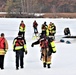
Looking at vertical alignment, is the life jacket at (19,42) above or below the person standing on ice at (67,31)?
below

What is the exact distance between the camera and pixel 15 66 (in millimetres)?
11445

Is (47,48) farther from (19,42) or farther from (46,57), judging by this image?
(19,42)

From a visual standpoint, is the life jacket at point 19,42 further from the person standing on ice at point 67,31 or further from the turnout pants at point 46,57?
the person standing on ice at point 67,31

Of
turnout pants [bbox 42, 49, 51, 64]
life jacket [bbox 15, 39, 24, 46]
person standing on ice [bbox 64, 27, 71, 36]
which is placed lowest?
turnout pants [bbox 42, 49, 51, 64]

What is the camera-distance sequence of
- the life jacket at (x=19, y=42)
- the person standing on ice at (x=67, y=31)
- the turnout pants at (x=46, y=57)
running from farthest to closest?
the person standing on ice at (x=67, y=31) → the turnout pants at (x=46, y=57) → the life jacket at (x=19, y=42)

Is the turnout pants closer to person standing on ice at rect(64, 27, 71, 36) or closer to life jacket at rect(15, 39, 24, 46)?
life jacket at rect(15, 39, 24, 46)

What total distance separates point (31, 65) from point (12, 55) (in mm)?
2610

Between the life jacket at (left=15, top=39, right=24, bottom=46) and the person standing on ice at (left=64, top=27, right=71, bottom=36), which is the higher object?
the person standing on ice at (left=64, top=27, right=71, bottom=36)

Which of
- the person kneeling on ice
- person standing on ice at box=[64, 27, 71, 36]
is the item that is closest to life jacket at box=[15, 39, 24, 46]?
the person kneeling on ice

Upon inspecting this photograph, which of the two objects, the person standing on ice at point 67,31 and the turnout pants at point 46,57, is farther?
the person standing on ice at point 67,31

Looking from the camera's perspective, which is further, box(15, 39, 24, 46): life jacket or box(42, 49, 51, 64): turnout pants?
box(42, 49, 51, 64): turnout pants

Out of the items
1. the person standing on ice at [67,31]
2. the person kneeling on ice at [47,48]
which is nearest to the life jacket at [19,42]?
the person kneeling on ice at [47,48]

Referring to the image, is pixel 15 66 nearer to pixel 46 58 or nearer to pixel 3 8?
pixel 46 58

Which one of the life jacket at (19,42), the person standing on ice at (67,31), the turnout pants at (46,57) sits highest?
the person standing on ice at (67,31)
